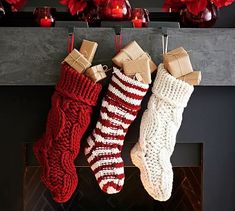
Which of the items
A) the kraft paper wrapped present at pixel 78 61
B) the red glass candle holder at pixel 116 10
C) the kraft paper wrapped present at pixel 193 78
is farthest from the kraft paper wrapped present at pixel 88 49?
the kraft paper wrapped present at pixel 193 78

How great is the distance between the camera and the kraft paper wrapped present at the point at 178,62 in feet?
4.52

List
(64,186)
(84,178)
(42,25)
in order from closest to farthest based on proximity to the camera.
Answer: (64,186), (42,25), (84,178)

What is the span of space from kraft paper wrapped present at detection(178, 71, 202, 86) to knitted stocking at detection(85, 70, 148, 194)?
0.13 meters

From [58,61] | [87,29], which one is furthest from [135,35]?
[58,61]

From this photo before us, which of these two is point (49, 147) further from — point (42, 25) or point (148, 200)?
point (148, 200)

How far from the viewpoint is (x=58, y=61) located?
1.44 m

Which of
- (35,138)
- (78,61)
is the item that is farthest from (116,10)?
(35,138)

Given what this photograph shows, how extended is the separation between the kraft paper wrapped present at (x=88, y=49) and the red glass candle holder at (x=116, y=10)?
0.15m

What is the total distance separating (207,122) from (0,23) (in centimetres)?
82

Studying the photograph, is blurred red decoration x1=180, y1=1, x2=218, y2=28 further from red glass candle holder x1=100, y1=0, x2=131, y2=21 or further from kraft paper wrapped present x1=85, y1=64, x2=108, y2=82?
kraft paper wrapped present x1=85, y1=64, x2=108, y2=82

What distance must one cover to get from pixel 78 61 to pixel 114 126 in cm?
24

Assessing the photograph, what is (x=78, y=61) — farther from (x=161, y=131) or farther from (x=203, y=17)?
(x=203, y=17)

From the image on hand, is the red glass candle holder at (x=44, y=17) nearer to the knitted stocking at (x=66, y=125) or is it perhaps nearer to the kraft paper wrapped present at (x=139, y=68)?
the knitted stocking at (x=66, y=125)

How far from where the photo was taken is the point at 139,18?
1.54 metres
